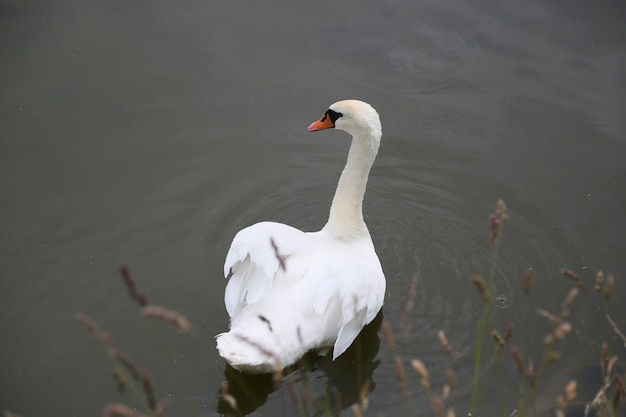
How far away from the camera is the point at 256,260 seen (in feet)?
16.3

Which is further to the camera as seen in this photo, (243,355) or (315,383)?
(315,383)

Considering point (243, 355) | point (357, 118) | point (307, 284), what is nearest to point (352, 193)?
point (357, 118)

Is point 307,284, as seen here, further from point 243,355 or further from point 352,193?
point 352,193

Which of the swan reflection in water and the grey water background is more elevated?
the grey water background

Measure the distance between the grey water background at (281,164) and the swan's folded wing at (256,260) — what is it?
49 centimetres

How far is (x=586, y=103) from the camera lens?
761 cm

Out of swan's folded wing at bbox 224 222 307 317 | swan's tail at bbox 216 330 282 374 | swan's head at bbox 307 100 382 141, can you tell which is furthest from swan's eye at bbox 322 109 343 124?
swan's tail at bbox 216 330 282 374

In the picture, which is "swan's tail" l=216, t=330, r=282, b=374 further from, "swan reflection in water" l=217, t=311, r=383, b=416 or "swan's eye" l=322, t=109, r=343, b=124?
"swan's eye" l=322, t=109, r=343, b=124

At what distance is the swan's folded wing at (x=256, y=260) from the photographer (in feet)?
16.1

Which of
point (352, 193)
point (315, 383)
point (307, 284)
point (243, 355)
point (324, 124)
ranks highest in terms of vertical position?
point (324, 124)

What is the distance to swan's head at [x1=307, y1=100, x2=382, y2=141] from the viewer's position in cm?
536

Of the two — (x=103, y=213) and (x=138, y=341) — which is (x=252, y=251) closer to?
(x=138, y=341)

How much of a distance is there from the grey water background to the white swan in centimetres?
39

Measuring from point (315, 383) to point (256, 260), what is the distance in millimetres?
884
